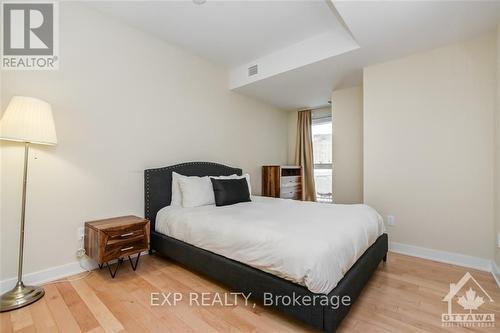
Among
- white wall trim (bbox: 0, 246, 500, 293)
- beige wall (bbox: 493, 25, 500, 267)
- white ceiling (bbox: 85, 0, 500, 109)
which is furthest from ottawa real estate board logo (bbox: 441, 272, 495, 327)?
white ceiling (bbox: 85, 0, 500, 109)

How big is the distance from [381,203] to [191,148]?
8.64 ft

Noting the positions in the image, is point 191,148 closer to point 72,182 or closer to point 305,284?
point 72,182

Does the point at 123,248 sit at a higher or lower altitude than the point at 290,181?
lower

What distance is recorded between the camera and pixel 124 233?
6.89ft

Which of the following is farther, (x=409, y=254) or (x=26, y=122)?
(x=409, y=254)

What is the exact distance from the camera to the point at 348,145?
382cm

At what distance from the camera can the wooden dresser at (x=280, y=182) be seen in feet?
14.4

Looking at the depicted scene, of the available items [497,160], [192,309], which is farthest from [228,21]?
[497,160]

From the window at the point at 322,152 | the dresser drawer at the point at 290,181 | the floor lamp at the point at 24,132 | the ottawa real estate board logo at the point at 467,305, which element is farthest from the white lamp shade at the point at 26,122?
the window at the point at 322,152

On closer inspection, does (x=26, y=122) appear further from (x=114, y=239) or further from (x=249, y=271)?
(x=249, y=271)

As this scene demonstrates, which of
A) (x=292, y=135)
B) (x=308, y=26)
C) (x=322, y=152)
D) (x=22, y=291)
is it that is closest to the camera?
(x=22, y=291)

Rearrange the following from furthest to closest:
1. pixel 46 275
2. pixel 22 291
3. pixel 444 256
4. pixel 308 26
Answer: pixel 308 26, pixel 444 256, pixel 46 275, pixel 22 291

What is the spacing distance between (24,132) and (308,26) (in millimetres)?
2846

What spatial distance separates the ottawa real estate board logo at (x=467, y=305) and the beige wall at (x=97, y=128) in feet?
9.67
